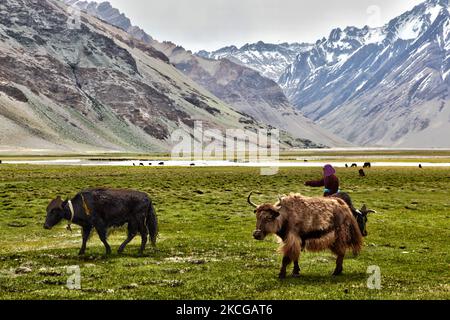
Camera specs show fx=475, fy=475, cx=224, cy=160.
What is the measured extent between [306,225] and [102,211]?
858 cm

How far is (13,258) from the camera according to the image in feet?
63.6

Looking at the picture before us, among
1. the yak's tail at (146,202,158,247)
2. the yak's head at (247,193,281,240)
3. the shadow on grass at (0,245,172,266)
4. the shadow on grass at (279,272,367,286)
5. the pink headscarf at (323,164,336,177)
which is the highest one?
the pink headscarf at (323,164,336,177)

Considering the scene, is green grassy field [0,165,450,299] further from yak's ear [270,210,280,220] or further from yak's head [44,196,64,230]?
yak's ear [270,210,280,220]

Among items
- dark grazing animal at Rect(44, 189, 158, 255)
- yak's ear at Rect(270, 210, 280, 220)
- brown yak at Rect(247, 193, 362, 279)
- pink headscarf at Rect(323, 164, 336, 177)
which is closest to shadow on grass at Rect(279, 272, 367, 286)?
brown yak at Rect(247, 193, 362, 279)

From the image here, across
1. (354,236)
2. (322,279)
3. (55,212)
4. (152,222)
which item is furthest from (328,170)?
(55,212)

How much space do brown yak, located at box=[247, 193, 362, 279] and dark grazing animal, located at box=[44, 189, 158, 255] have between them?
639 centimetres

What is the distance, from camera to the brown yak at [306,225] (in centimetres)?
1505

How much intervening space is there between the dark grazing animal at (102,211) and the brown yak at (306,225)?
252 inches

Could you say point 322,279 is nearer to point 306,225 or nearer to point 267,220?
point 306,225

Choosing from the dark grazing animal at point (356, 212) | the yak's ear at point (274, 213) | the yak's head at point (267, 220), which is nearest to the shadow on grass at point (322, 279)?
the yak's head at point (267, 220)

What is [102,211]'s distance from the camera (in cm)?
1936

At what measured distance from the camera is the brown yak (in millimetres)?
15047

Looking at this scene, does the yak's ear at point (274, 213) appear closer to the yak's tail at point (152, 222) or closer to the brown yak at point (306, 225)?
the brown yak at point (306, 225)

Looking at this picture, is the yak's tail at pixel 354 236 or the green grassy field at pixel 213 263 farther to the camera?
the yak's tail at pixel 354 236
